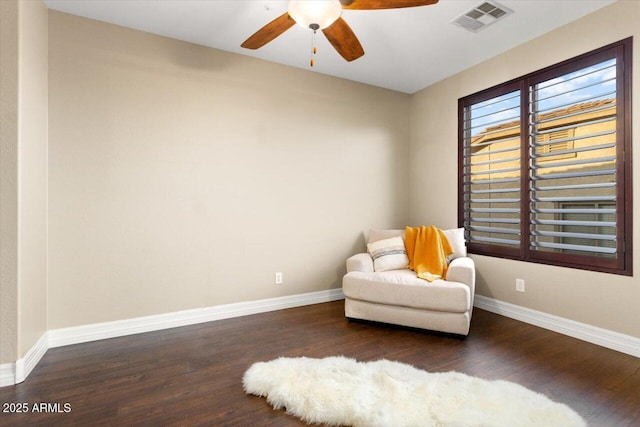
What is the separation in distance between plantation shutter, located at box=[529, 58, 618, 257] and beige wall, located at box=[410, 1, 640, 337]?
18 cm

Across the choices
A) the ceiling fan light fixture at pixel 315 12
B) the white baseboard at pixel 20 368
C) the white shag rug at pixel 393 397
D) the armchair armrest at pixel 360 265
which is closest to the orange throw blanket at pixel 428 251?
the armchair armrest at pixel 360 265

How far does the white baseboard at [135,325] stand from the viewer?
2.14 meters

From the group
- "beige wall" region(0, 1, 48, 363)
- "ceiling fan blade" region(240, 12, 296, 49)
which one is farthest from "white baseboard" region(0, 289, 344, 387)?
"ceiling fan blade" region(240, 12, 296, 49)

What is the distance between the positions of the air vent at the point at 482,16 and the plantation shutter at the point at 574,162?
847 millimetres

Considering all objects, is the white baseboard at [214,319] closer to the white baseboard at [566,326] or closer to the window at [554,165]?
the white baseboard at [566,326]

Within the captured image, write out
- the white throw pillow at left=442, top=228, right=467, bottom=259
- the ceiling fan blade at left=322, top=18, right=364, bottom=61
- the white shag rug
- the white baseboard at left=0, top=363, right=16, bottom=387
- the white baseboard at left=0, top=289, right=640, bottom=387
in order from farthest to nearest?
the white throw pillow at left=442, top=228, right=467, bottom=259
the white baseboard at left=0, top=289, right=640, bottom=387
the ceiling fan blade at left=322, top=18, right=364, bottom=61
the white baseboard at left=0, top=363, right=16, bottom=387
the white shag rug

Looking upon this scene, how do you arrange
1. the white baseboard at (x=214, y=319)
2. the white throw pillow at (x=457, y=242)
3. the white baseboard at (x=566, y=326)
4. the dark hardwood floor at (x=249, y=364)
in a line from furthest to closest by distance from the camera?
the white throw pillow at (x=457, y=242) → the white baseboard at (x=566, y=326) → the white baseboard at (x=214, y=319) → the dark hardwood floor at (x=249, y=364)

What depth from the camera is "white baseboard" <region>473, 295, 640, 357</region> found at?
2.54 m

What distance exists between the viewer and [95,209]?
2.82 m

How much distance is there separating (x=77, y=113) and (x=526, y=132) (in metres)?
4.24

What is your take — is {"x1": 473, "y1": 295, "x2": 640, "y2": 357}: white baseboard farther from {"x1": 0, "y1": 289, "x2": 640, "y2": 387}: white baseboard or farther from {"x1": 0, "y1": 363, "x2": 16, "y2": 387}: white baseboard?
{"x1": 0, "y1": 363, "x2": 16, "y2": 387}: white baseboard

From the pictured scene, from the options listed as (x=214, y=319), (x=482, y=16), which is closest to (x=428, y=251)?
(x=482, y=16)

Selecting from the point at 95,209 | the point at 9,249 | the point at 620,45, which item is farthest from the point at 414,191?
the point at 9,249

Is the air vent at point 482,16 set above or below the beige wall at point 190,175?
above
